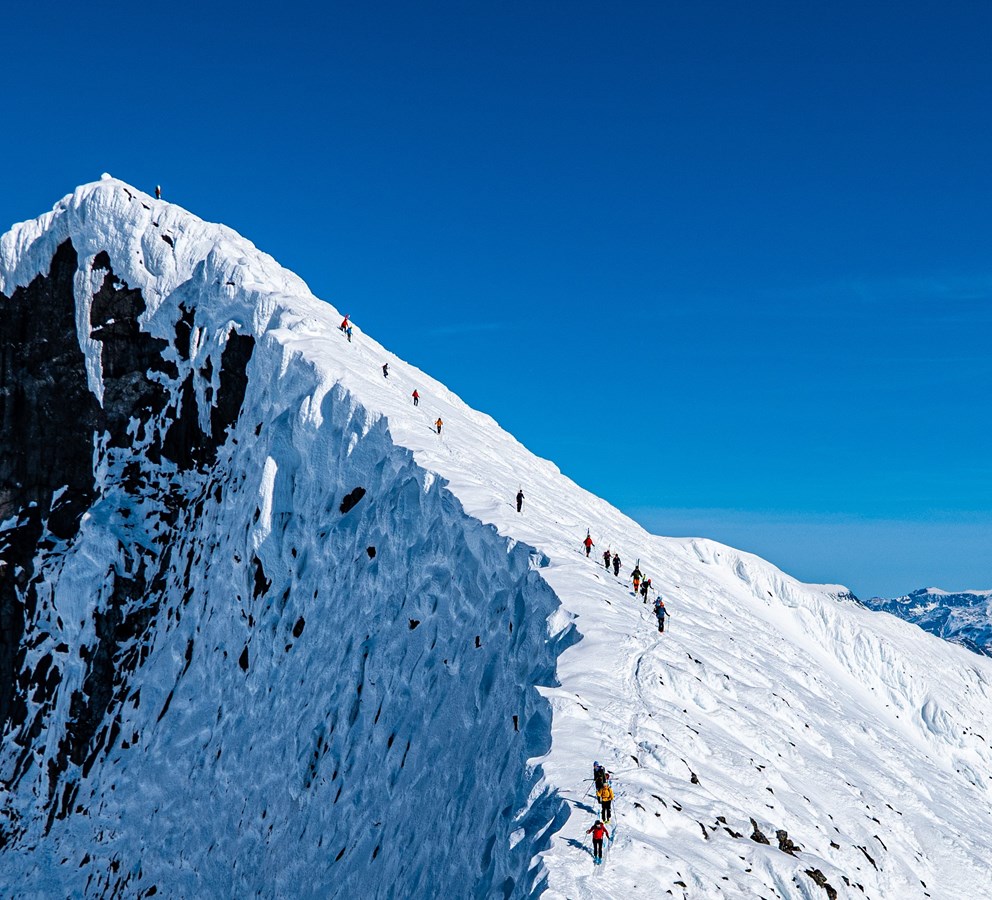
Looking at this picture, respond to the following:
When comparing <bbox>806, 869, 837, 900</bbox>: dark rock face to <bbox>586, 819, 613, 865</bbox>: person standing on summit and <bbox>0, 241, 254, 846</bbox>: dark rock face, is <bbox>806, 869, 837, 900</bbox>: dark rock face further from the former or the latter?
<bbox>0, 241, 254, 846</bbox>: dark rock face

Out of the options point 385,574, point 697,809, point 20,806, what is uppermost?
point 385,574

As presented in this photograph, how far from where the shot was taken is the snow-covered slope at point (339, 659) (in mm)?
28875

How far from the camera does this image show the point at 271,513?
48.2m

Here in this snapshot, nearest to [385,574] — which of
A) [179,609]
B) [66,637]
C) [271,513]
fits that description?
[271,513]

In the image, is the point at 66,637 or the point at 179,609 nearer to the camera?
the point at 179,609

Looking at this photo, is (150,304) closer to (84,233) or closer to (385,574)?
(84,233)

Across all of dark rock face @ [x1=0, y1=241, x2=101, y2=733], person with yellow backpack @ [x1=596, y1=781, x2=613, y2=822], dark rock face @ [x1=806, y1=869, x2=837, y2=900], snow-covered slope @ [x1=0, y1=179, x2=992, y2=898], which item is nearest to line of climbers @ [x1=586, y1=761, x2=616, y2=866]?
person with yellow backpack @ [x1=596, y1=781, x2=613, y2=822]

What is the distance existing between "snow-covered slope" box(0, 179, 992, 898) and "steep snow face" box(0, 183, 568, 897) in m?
0.19

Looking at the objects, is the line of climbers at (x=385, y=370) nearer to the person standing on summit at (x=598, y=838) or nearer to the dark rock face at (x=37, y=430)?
the dark rock face at (x=37, y=430)

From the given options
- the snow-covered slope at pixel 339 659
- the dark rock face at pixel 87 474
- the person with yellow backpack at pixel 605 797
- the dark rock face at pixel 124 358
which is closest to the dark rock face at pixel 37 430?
the dark rock face at pixel 87 474

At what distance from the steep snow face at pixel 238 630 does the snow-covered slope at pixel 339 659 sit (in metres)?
0.19

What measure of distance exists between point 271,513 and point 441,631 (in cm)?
1445

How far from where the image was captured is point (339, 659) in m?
42.2

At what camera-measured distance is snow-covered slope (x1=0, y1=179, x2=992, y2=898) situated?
28875 millimetres
